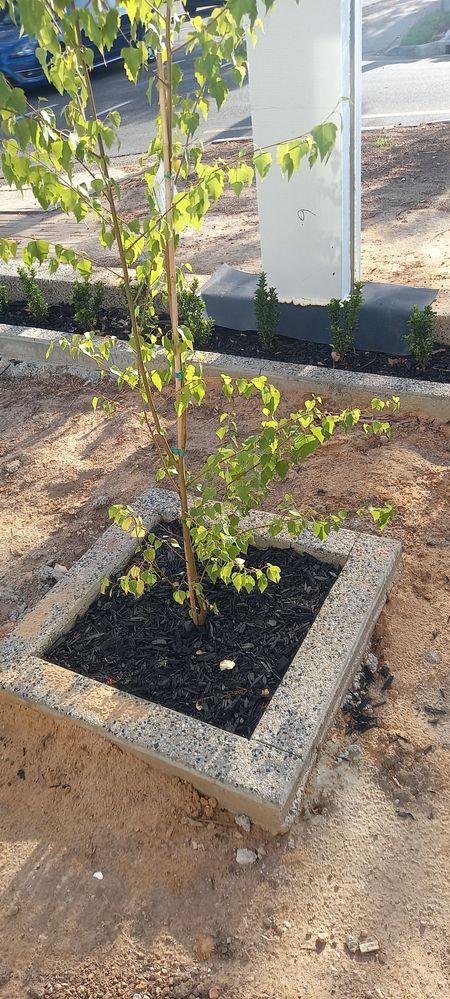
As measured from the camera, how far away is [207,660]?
2.75 meters

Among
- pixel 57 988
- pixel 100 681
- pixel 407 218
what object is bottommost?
pixel 57 988

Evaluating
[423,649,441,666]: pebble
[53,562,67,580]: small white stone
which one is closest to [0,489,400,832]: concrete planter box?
[423,649,441,666]: pebble

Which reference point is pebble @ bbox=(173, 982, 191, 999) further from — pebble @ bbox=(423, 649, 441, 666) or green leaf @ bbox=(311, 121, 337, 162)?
green leaf @ bbox=(311, 121, 337, 162)

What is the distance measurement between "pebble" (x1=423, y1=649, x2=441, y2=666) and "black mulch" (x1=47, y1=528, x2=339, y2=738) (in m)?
0.46

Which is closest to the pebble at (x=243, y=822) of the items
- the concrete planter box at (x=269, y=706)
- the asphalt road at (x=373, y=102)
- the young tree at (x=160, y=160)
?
the concrete planter box at (x=269, y=706)

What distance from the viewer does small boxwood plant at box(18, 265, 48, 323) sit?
571 centimetres

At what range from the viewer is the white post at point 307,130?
4031 mm

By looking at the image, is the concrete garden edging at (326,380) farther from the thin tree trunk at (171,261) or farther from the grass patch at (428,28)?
the grass patch at (428,28)

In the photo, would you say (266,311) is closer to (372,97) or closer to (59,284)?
(59,284)

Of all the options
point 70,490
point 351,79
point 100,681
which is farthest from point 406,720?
point 351,79

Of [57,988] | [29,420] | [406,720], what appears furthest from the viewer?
[29,420]

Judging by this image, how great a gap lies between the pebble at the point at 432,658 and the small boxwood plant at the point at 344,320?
2.41m

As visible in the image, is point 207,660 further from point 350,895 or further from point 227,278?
point 227,278

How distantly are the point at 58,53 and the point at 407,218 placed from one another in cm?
610
